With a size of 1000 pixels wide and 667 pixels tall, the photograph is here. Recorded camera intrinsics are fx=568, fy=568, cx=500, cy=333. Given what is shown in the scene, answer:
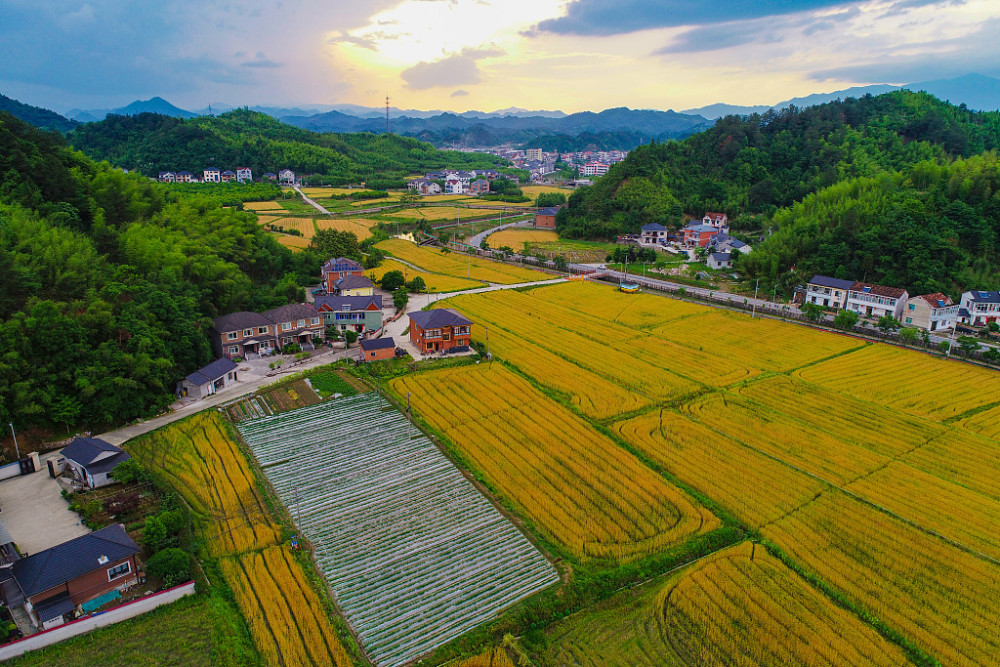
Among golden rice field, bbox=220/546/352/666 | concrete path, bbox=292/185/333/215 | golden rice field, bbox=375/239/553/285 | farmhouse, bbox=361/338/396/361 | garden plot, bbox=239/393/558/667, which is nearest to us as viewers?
golden rice field, bbox=220/546/352/666

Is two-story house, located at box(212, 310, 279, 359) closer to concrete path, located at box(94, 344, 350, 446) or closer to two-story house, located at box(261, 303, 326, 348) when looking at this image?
two-story house, located at box(261, 303, 326, 348)

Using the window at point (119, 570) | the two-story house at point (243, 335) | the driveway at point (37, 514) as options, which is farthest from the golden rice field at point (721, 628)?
the two-story house at point (243, 335)

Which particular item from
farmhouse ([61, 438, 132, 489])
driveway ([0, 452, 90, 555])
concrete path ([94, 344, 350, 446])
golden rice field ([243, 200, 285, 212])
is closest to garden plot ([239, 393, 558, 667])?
concrete path ([94, 344, 350, 446])

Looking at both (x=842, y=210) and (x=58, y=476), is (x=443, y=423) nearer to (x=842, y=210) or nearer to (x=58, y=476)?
(x=58, y=476)

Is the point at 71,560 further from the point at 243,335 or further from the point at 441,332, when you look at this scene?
the point at 441,332

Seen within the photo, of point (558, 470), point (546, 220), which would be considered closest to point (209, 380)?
point (558, 470)

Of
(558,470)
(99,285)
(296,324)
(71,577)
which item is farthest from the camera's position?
(296,324)

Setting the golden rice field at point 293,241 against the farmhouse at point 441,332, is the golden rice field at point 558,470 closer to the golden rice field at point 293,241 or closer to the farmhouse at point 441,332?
the farmhouse at point 441,332
